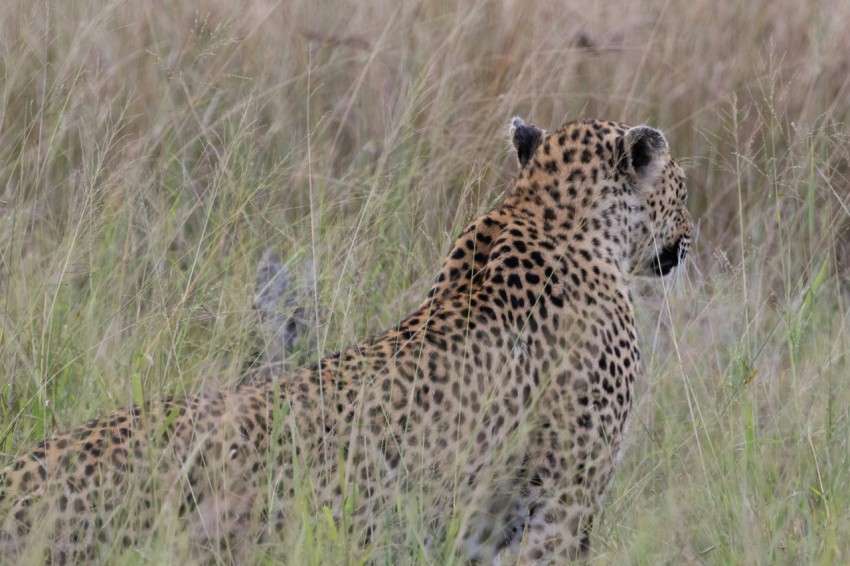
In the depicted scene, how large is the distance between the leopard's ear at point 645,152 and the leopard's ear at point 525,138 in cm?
30

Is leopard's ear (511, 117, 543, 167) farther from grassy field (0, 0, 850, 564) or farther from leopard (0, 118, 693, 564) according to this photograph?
grassy field (0, 0, 850, 564)

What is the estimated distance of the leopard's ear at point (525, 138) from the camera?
4523 millimetres

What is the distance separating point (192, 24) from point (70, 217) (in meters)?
2.67

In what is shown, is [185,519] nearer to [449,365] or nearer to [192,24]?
[449,365]

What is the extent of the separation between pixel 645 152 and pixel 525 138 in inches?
14.7

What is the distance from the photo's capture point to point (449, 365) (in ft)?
12.6

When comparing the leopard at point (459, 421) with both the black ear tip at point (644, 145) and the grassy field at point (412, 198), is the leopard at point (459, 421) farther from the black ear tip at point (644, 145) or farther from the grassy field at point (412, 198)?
the grassy field at point (412, 198)

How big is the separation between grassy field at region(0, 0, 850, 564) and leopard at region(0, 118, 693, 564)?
176 millimetres

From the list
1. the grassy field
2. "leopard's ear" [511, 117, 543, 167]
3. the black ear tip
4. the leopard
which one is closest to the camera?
the leopard

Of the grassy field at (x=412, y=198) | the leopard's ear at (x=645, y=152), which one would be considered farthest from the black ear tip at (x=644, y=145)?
the grassy field at (x=412, y=198)

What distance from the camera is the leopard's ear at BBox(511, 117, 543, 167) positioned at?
4523mm

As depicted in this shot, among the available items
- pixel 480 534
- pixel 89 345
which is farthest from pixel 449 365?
pixel 89 345

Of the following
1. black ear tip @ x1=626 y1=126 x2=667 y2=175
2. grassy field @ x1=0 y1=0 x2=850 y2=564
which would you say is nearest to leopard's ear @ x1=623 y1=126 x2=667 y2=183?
black ear tip @ x1=626 y1=126 x2=667 y2=175

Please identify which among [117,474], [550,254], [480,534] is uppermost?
[550,254]
